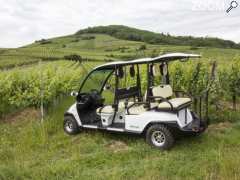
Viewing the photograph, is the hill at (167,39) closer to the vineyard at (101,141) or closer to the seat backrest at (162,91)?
the vineyard at (101,141)

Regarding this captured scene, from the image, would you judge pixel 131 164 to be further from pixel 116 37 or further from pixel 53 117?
pixel 116 37

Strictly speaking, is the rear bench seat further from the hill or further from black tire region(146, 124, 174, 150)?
the hill

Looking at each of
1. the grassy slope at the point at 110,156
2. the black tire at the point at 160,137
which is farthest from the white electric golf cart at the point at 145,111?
the grassy slope at the point at 110,156

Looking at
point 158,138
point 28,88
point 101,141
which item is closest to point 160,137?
point 158,138

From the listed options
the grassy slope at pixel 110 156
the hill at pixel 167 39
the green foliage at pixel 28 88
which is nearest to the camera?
the grassy slope at pixel 110 156

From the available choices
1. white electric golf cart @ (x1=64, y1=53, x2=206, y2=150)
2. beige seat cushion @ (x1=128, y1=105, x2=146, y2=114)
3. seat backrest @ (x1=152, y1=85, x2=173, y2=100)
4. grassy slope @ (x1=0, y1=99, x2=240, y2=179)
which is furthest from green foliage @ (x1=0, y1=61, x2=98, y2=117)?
seat backrest @ (x1=152, y1=85, x2=173, y2=100)

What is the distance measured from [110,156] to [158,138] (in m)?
1.08

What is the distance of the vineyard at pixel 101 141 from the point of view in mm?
5180

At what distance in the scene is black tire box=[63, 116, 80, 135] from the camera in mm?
7719

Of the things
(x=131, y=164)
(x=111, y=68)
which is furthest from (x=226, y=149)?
(x=111, y=68)

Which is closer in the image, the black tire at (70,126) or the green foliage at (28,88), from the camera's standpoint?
the black tire at (70,126)

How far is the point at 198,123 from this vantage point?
674 cm

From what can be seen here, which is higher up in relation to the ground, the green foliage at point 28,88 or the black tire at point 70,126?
the green foliage at point 28,88

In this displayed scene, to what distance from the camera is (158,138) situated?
6.29 meters
